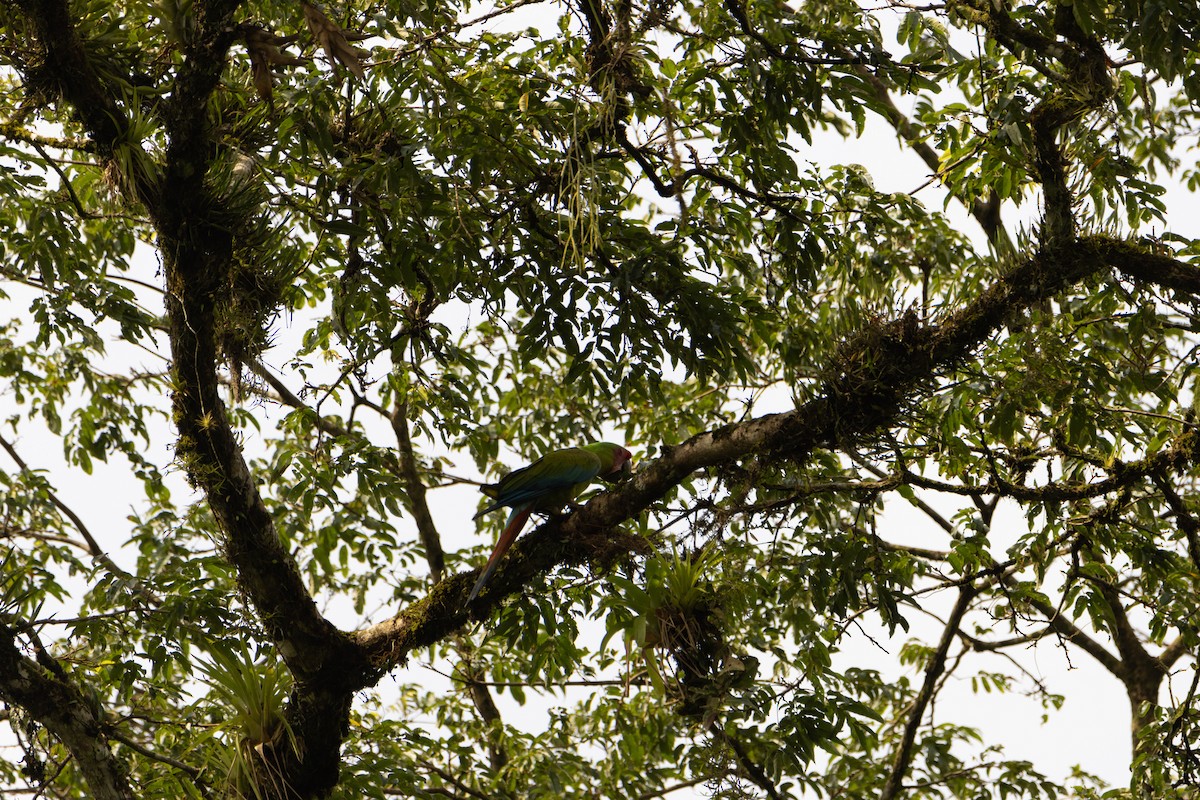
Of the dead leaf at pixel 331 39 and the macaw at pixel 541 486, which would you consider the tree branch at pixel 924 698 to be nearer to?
the macaw at pixel 541 486

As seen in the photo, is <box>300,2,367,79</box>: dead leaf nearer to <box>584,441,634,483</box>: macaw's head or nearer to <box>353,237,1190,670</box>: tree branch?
<box>353,237,1190,670</box>: tree branch

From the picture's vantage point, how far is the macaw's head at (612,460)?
425 cm

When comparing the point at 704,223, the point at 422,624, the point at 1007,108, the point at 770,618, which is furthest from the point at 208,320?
the point at 770,618

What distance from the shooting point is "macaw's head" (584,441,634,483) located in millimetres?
4250

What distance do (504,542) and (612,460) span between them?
0.81 metres

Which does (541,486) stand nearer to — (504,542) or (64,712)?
(504,542)

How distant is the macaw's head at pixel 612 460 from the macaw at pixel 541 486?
4.1 inches

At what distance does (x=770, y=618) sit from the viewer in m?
6.26

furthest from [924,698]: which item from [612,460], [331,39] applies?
[331,39]

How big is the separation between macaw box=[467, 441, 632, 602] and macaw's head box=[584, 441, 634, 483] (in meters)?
0.10

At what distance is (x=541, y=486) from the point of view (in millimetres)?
3867

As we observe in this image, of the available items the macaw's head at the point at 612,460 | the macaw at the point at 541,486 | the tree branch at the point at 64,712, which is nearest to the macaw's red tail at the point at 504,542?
the macaw at the point at 541,486

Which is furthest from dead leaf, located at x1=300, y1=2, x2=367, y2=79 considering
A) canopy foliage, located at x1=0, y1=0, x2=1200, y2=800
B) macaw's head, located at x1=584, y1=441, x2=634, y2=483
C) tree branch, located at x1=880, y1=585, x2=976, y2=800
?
tree branch, located at x1=880, y1=585, x2=976, y2=800

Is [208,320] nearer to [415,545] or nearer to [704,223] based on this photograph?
[704,223]
